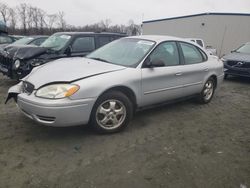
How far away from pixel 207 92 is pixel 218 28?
20.5 m

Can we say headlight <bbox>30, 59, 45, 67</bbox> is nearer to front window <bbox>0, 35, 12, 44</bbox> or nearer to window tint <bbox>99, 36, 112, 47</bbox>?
window tint <bbox>99, 36, 112, 47</bbox>

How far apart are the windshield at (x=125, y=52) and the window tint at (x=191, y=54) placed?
93cm

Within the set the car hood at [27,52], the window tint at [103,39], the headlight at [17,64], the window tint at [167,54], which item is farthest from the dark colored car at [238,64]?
the headlight at [17,64]

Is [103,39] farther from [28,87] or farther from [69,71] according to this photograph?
[28,87]

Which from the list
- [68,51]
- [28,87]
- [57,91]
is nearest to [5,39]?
[68,51]

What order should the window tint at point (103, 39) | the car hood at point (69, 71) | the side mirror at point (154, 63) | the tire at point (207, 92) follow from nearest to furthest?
the car hood at point (69, 71) → the side mirror at point (154, 63) → the tire at point (207, 92) → the window tint at point (103, 39)

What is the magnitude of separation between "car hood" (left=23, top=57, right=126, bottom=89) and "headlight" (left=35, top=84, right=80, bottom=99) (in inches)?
3.3

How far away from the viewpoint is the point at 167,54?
513 cm

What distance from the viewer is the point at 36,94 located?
3.79 meters

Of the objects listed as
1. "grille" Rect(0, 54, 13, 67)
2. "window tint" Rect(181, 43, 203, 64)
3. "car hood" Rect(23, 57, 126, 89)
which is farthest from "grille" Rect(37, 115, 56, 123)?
"grille" Rect(0, 54, 13, 67)

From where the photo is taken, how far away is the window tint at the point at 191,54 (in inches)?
218

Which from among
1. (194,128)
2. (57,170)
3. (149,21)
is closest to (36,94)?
(57,170)

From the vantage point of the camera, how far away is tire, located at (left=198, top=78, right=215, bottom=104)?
6164mm

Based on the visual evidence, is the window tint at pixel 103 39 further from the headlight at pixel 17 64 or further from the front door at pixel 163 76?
the front door at pixel 163 76
